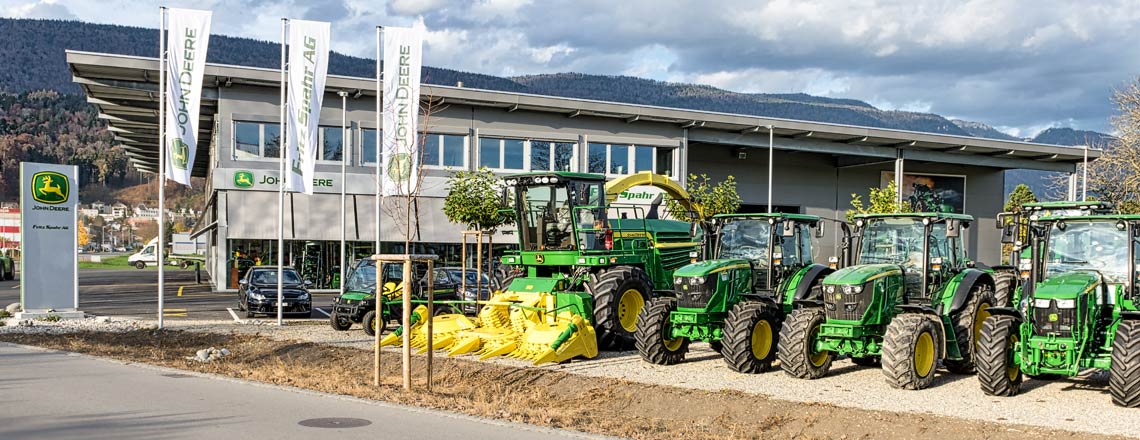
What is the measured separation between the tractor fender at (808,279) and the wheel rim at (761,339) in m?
0.85

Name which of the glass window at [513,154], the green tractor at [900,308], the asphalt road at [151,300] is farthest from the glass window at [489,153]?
the green tractor at [900,308]

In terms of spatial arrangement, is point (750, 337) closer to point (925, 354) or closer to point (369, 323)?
point (925, 354)

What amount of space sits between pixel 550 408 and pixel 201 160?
6012cm

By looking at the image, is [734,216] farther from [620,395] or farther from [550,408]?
[550,408]

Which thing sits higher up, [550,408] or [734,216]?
[734,216]

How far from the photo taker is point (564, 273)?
18922 mm

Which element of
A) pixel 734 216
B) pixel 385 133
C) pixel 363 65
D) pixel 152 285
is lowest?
pixel 152 285

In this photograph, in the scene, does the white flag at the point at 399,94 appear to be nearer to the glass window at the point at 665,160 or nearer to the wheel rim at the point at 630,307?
the wheel rim at the point at 630,307

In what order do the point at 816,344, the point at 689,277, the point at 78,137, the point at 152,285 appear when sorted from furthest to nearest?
the point at 78,137 → the point at 152,285 → the point at 689,277 → the point at 816,344

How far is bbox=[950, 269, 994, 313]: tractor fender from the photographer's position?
14.0 m

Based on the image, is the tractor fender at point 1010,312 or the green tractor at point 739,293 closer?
the tractor fender at point 1010,312

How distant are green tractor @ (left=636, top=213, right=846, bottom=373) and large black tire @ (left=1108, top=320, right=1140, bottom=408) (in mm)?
4610

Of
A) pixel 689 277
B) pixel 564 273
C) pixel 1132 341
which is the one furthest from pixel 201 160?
pixel 1132 341

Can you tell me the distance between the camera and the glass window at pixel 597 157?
44.8 meters
